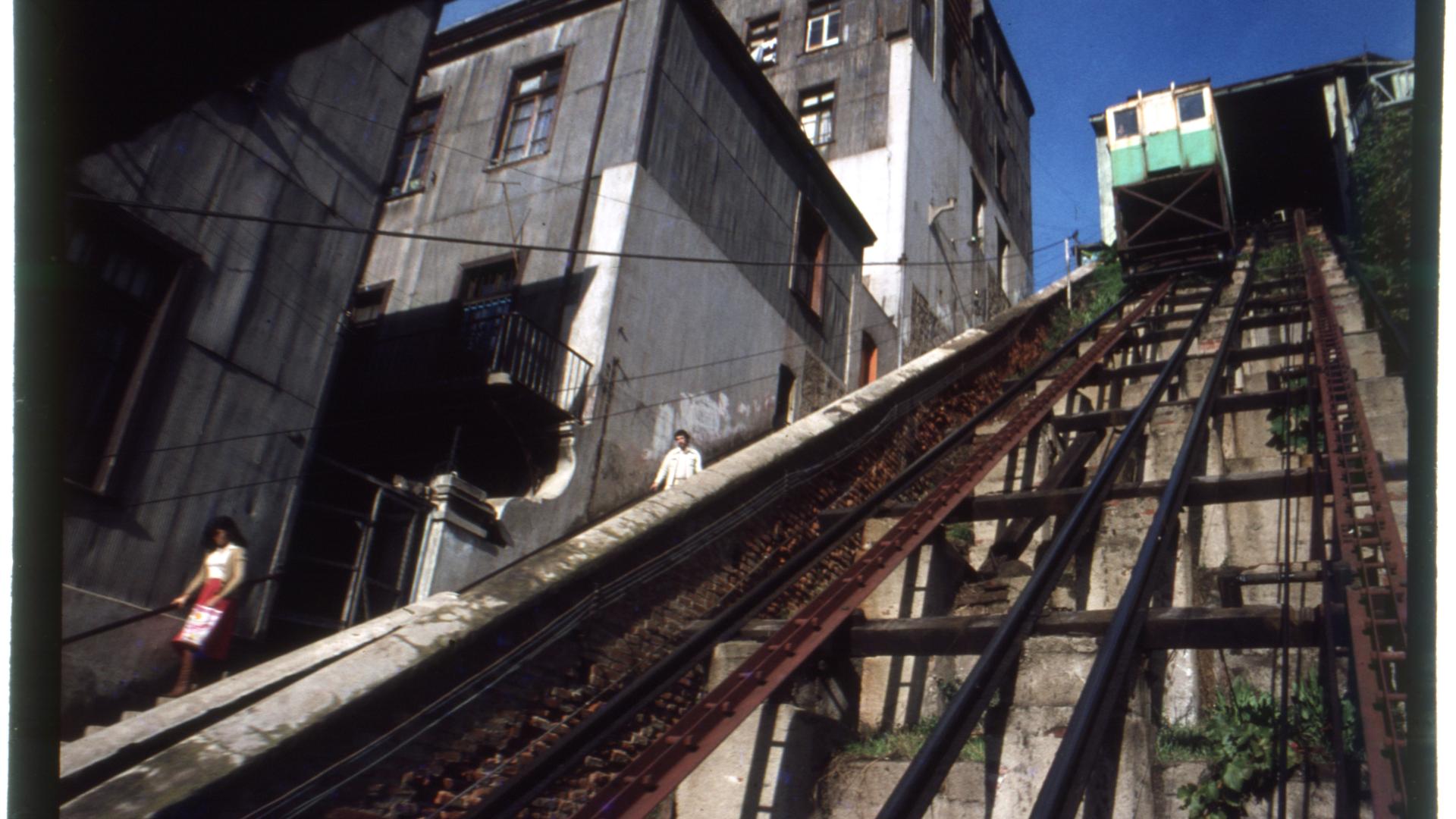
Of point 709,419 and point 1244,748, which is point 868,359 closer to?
point 709,419

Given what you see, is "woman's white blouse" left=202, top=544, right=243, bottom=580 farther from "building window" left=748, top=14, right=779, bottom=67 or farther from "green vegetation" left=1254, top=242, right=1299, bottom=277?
"building window" left=748, top=14, right=779, bottom=67

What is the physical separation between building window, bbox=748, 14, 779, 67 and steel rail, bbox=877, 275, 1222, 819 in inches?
867

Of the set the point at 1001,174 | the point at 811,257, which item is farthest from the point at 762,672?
the point at 1001,174

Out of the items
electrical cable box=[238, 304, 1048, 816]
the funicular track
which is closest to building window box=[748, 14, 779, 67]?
electrical cable box=[238, 304, 1048, 816]

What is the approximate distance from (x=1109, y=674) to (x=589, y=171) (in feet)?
36.5

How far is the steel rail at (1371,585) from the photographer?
129 inches

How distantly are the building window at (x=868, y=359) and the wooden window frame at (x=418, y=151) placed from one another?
879cm

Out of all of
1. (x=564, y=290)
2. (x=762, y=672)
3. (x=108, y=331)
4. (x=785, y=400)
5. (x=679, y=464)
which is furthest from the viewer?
(x=785, y=400)

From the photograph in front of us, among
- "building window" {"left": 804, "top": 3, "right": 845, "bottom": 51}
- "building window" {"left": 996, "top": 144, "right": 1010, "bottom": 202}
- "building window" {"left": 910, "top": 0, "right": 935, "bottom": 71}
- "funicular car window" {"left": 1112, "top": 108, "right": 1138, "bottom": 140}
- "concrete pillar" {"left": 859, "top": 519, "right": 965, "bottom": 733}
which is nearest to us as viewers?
"concrete pillar" {"left": 859, "top": 519, "right": 965, "bottom": 733}

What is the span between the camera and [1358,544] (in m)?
4.98

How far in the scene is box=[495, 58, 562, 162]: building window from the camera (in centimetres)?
1458

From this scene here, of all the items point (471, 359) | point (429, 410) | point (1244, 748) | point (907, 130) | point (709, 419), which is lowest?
point (1244, 748)

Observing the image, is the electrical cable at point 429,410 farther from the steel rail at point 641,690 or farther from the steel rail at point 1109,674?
the steel rail at point 1109,674

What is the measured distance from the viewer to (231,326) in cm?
817
